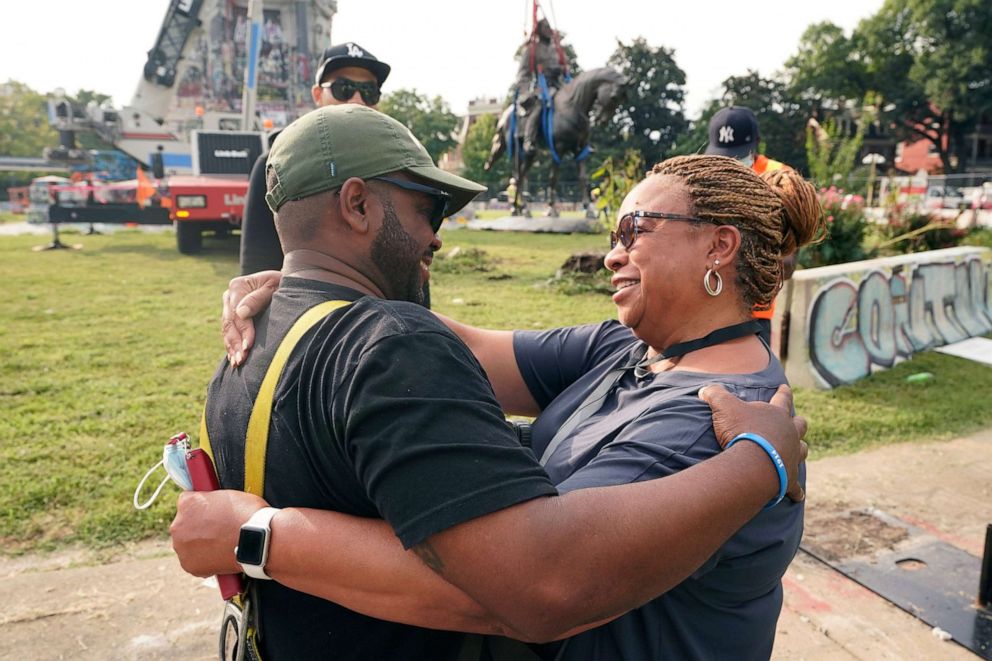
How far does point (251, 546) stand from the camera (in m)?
1.23

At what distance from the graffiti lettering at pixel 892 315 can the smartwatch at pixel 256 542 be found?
595 centimetres

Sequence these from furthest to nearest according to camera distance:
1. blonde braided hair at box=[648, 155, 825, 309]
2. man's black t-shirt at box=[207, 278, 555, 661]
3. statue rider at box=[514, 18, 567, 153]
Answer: statue rider at box=[514, 18, 567, 153] < blonde braided hair at box=[648, 155, 825, 309] < man's black t-shirt at box=[207, 278, 555, 661]

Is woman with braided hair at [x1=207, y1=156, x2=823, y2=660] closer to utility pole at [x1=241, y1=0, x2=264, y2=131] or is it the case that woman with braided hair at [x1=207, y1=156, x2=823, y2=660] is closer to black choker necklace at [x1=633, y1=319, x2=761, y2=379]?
black choker necklace at [x1=633, y1=319, x2=761, y2=379]

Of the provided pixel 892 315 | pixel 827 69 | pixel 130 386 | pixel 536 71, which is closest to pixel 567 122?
pixel 536 71

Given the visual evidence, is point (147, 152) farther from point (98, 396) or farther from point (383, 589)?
point (383, 589)

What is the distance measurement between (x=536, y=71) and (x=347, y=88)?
1698 cm

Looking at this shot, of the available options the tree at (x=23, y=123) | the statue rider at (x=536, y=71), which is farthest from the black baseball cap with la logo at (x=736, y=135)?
the tree at (x=23, y=123)

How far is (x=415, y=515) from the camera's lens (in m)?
1.04

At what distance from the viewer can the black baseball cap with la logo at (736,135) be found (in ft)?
15.4

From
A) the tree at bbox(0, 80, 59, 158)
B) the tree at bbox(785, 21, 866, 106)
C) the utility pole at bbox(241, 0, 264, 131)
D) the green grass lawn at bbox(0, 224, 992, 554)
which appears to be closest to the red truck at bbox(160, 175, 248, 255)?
the green grass lawn at bbox(0, 224, 992, 554)

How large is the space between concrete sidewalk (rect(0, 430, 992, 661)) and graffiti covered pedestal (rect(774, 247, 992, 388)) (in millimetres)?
2467

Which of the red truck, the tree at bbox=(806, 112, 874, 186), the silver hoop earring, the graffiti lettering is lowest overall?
the graffiti lettering

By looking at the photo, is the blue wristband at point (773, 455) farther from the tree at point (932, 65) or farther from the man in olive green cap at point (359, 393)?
the tree at point (932, 65)

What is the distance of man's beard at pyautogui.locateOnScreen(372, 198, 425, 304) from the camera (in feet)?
4.80
